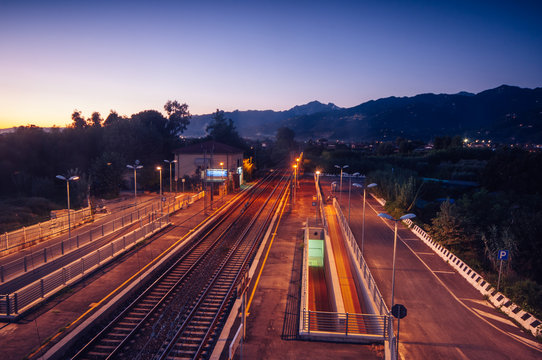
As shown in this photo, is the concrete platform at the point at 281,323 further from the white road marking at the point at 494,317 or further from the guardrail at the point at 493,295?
the guardrail at the point at 493,295

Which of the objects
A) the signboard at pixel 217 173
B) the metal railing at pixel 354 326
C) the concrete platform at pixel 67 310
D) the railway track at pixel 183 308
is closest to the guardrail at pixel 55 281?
the concrete platform at pixel 67 310

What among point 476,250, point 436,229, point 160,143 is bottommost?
point 476,250

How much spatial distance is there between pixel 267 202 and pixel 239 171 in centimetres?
1357

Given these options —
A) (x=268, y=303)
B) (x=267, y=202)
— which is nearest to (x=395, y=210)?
(x=267, y=202)

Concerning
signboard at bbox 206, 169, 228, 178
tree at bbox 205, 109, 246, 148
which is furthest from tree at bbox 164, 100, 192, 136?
signboard at bbox 206, 169, 228, 178

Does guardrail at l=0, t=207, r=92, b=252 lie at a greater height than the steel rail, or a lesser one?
greater

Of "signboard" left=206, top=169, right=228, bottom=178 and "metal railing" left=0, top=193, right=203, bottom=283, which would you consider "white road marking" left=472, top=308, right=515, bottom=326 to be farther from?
"signboard" left=206, top=169, right=228, bottom=178

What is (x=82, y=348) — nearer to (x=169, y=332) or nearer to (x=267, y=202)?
(x=169, y=332)

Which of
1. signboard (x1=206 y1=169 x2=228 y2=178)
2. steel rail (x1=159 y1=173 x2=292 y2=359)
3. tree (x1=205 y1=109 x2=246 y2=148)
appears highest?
tree (x1=205 y1=109 x2=246 y2=148)

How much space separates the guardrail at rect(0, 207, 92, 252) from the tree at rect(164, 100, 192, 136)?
5493cm

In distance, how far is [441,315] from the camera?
1195 cm

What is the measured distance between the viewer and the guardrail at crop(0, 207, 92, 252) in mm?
15962

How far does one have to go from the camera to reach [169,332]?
10.7 metres

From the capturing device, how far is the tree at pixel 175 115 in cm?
7525
